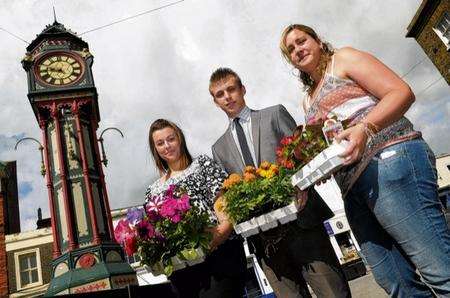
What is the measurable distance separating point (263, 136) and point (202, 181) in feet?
2.02

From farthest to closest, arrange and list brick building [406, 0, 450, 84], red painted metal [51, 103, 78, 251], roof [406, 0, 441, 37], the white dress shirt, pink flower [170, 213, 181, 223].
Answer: roof [406, 0, 441, 37] → brick building [406, 0, 450, 84] → red painted metal [51, 103, 78, 251] → the white dress shirt → pink flower [170, 213, 181, 223]

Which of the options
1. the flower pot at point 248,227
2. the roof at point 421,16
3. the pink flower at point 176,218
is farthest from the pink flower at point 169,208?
the roof at point 421,16

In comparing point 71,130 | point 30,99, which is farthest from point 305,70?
point 30,99

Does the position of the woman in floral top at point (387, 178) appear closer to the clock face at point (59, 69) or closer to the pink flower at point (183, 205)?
the pink flower at point (183, 205)

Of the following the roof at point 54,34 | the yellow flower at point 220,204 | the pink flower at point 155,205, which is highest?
the roof at point 54,34

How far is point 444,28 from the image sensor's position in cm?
1859

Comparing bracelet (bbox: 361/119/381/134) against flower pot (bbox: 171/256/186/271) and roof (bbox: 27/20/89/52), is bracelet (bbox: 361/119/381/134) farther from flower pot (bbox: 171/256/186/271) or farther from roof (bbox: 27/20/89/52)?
roof (bbox: 27/20/89/52)

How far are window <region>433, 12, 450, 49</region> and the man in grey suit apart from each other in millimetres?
20019

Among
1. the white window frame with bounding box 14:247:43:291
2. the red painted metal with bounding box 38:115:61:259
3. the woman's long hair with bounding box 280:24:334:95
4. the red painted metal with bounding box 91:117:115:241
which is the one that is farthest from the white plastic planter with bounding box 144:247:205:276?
the white window frame with bounding box 14:247:43:291

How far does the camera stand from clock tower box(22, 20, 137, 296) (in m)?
11.0

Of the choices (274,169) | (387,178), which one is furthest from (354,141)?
(274,169)

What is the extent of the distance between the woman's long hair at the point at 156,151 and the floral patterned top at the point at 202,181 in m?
0.11

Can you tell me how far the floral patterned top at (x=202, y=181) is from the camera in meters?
2.67

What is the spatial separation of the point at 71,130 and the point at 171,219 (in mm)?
12183
